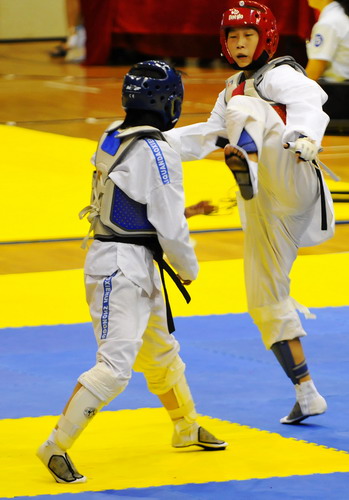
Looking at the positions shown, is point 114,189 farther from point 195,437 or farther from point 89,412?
point 195,437

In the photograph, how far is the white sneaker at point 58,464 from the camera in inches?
161

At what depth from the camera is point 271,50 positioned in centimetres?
496

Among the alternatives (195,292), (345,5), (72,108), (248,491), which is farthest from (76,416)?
(72,108)

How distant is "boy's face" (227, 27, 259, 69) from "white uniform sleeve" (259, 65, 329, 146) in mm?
133

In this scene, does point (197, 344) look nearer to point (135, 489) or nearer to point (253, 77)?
point (253, 77)

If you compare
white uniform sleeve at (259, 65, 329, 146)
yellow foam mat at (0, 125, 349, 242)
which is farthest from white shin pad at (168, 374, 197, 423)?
yellow foam mat at (0, 125, 349, 242)

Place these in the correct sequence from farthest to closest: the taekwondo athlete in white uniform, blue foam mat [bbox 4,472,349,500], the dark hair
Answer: the dark hair, the taekwondo athlete in white uniform, blue foam mat [bbox 4,472,349,500]

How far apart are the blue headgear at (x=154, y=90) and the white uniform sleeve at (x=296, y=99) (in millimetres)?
564

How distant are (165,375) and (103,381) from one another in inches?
15.2

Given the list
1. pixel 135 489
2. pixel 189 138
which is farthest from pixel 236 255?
pixel 135 489

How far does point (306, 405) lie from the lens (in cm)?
482

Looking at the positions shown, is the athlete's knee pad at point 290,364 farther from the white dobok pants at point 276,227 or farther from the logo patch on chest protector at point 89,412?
the logo patch on chest protector at point 89,412

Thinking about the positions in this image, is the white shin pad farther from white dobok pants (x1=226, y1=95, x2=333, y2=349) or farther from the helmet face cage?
the helmet face cage

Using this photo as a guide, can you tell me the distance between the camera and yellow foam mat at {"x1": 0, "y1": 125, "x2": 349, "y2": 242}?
8.95m
